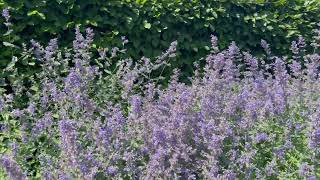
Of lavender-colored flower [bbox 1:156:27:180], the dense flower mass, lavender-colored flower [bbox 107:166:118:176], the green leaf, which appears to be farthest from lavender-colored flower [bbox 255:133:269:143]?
the green leaf

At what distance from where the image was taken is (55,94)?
3.70 m

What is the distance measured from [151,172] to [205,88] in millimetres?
1105

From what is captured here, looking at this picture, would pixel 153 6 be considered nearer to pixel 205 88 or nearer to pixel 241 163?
pixel 205 88

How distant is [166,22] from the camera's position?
5.67 m

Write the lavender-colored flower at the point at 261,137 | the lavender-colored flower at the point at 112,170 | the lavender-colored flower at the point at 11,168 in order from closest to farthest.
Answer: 1. the lavender-colored flower at the point at 11,168
2. the lavender-colored flower at the point at 112,170
3. the lavender-colored flower at the point at 261,137

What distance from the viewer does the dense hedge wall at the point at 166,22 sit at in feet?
16.5

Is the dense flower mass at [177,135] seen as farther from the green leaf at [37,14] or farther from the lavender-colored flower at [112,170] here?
the green leaf at [37,14]

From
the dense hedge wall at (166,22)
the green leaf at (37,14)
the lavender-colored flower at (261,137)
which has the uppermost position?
the lavender-colored flower at (261,137)

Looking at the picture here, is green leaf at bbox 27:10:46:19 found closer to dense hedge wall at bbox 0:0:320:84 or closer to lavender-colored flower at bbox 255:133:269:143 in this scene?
dense hedge wall at bbox 0:0:320:84

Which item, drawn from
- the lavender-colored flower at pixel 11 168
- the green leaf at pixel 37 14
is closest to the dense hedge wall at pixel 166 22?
the green leaf at pixel 37 14

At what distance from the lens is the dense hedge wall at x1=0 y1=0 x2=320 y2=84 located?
16.5ft

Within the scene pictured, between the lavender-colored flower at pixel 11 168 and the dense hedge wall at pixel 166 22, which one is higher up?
the lavender-colored flower at pixel 11 168

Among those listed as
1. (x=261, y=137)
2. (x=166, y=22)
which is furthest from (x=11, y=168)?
(x=166, y=22)

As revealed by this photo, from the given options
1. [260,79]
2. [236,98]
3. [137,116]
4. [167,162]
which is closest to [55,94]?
[137,116]
